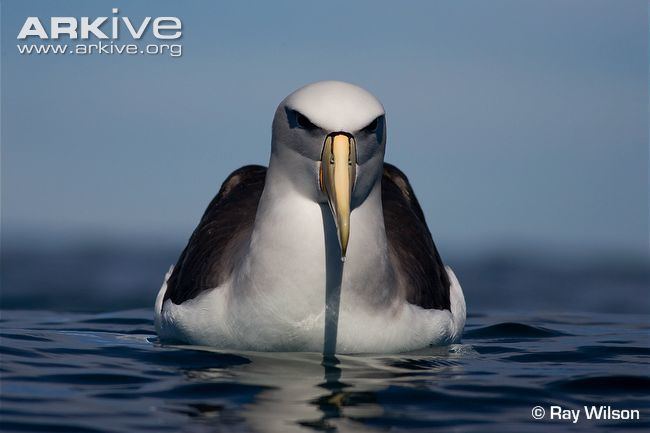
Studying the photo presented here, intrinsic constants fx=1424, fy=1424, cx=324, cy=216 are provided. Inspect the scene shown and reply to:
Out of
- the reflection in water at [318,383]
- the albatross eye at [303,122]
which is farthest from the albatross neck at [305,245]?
the reflection in water at [318,383]

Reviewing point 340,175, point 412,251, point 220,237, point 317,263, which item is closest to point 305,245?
point 317,263

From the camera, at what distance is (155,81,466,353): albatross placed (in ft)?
30.4

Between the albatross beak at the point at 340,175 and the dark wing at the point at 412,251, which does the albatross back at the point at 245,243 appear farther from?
the albatross beak at the point at 340,175

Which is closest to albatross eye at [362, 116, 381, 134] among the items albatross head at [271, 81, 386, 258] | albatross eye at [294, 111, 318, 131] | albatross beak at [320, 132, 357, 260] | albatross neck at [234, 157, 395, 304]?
albatross head at [271, 81, 386, 258]

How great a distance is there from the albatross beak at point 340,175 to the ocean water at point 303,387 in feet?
3.35

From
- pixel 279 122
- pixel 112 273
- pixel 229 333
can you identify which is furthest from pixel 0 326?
pixel 112 273

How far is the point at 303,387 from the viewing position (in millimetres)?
9094

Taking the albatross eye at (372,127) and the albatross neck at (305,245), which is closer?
the albatross eye at (372,127)

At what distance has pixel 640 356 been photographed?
1164 cm

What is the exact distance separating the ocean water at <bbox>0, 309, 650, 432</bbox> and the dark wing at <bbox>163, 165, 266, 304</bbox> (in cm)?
51

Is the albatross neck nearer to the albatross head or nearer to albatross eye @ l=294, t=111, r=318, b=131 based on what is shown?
the albatross head

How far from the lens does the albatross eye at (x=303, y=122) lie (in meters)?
9.30

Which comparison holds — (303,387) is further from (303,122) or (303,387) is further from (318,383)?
(303,122)

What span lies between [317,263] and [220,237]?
75.5 inches
